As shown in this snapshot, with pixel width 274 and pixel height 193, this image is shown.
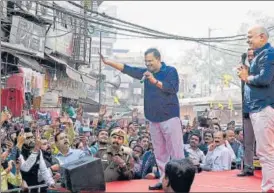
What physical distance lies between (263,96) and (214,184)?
112 centimetres

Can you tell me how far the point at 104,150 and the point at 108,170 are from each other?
790 mm

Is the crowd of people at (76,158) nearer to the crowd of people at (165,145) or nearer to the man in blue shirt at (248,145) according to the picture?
the crowd of people at (165,145)

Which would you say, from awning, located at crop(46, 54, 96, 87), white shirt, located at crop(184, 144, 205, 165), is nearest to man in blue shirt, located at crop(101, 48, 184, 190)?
white shirt, located at crop(184, 144, 205, 165)

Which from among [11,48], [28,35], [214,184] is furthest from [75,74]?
[214,184]

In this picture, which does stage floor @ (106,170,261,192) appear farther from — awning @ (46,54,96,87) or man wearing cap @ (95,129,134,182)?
awning @ (46,54,96,87)

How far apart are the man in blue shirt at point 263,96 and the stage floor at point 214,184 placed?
30 centimetres

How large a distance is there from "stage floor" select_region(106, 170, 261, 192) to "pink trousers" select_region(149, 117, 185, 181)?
349 mm

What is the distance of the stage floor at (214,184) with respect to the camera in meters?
4.67

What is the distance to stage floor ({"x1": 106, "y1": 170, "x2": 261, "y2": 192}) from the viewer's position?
4672 millimetres

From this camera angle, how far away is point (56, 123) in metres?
10.6

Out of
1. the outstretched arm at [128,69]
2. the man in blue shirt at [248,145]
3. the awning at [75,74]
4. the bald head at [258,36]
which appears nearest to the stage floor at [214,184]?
the man in blue shirt at [248,145]

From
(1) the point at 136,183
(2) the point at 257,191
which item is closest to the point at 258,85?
(2) the point at 257,191

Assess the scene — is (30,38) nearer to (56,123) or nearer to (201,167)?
(56,123)

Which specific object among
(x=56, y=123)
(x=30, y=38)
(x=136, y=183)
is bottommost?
(x=136, y=183)
